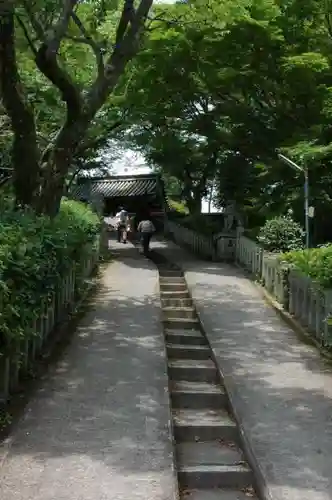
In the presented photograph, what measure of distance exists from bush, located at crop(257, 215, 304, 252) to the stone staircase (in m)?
5.97

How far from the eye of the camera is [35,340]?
7.43 metres

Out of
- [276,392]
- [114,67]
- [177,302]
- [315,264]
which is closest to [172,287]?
[177,302]

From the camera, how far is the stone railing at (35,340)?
5.98m

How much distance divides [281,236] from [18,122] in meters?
8.96

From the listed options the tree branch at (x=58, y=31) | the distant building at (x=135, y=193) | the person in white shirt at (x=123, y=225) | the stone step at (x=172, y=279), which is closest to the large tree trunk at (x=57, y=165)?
the tree branch at (x=58, y=31)

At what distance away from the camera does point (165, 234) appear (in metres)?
34.5

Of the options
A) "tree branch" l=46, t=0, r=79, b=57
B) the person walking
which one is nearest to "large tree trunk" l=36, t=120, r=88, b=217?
"tree branch" l=46, t=0, r=79, b=57

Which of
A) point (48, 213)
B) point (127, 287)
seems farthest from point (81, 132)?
point (127, 287)

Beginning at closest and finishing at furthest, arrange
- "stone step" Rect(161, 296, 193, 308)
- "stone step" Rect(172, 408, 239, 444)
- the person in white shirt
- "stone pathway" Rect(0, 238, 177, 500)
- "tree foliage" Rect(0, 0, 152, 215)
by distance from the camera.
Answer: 1. "stone pathway" Rect(0, 238, 177, 500)
2. "stone step" Rect(172, 408, 239, 444)
3. "tree foliage" Rect(0, 0, 152, 215)
4. "stone step" Rect(161, 296, 193, 308)
5. the person in white shirt

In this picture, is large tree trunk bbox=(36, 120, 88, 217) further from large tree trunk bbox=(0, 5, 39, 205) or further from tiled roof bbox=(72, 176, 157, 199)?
tiled roof bbox=(72, 176, 157, 199)

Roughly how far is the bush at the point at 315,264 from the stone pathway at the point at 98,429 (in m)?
2.54

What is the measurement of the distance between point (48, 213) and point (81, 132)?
143 cm

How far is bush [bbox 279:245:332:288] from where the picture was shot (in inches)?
342

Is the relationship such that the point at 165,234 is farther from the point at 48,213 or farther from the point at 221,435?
the point at 221,435
